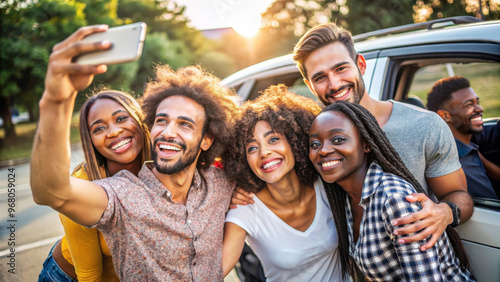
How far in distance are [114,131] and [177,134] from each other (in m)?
0.56

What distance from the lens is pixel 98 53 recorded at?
4.22ft

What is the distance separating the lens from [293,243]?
2.39 metres

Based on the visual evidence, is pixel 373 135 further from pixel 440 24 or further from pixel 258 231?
pixel 440 24

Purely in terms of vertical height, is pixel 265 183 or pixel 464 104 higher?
pixel 464 104

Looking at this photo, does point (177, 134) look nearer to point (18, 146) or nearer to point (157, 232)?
point (157, 232)

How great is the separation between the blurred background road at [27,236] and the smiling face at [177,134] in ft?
6.76

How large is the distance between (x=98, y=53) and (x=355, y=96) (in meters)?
1.81

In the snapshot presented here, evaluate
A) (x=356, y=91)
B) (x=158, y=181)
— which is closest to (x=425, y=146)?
(x=356, y=91)

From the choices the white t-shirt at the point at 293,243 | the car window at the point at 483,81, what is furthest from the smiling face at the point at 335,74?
the car window at the point at 483,81

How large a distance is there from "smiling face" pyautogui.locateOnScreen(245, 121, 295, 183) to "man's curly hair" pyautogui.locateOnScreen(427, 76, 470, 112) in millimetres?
1865

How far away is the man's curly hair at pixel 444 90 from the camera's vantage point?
3371mm

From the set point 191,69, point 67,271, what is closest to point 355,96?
point 191,69

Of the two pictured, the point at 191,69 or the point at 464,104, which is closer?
the point at 191,69

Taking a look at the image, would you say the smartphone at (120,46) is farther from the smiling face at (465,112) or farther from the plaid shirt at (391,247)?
the smiling face at (465,112)
